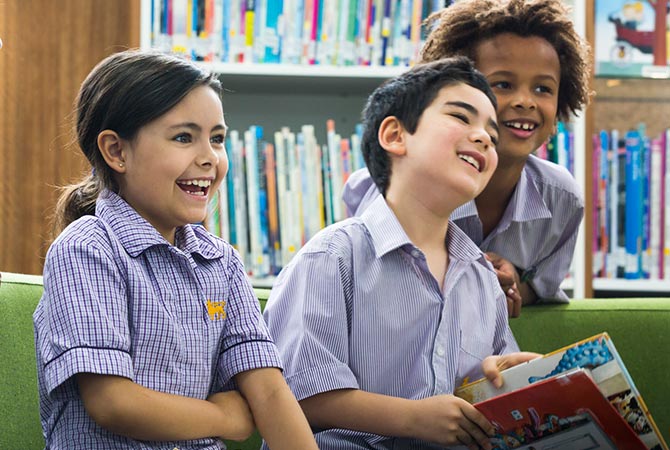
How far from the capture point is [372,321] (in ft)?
4.47

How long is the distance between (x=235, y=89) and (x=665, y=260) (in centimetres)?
117

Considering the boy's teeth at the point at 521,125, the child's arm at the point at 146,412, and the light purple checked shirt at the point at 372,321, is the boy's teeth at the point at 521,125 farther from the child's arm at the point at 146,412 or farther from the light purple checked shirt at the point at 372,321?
the child's arm at the point at 146,412

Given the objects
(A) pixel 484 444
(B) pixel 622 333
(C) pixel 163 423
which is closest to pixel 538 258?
(B) pixel 622 333

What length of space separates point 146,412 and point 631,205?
1644 millimetres

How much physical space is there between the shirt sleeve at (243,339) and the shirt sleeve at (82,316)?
0.17 metres

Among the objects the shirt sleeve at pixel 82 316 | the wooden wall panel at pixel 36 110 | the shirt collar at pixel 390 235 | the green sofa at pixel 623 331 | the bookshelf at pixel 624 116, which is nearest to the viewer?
the shirt sleeve at pixel 82 316

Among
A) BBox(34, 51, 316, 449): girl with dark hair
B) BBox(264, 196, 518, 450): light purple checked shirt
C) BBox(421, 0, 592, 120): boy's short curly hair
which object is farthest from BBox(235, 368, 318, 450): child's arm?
BBox(421, 0, 592, 120): boy's short curly hair

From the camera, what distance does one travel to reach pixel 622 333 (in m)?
Answer: 1.67

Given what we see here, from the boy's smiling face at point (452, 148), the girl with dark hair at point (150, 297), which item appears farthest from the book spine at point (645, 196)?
the girl with dark hair at point (150, 297)

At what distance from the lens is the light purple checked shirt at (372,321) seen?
1317 mm

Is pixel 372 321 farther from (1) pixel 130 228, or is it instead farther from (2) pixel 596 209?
(2) pixel 596 209

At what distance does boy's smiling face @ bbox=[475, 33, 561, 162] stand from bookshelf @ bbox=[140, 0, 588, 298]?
507 millimetres

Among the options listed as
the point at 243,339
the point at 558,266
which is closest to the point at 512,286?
the point at 558,266

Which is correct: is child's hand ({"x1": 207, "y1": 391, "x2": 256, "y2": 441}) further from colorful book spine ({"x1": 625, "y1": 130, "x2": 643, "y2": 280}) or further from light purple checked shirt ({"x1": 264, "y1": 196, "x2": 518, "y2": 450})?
colorful book spine ({"x1": 625, "y1": 130, "x2": 643, "y2": 280})
